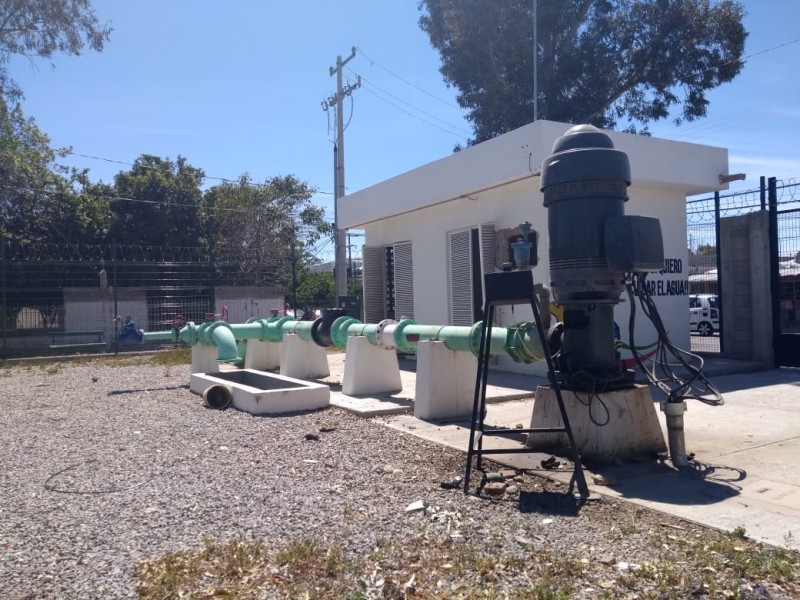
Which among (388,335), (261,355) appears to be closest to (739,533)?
(388,335)

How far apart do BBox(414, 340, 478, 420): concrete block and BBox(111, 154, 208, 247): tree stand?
22.0 meters

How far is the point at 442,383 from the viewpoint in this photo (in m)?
8.40

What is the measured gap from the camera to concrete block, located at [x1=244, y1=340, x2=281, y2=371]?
14.0 metres

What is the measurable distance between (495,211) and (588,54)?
1378 cm

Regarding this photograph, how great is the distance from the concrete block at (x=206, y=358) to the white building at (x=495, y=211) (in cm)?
487

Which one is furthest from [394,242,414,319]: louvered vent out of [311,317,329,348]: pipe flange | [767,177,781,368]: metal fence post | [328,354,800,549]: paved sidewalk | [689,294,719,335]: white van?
[689,294,719,335]: white van

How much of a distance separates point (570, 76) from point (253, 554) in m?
23.5

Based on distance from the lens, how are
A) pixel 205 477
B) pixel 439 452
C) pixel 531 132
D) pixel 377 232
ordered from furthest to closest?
1. pixel 377 232
2. pixel 531 132
3. pixel 439 452
4. pixel 205 477

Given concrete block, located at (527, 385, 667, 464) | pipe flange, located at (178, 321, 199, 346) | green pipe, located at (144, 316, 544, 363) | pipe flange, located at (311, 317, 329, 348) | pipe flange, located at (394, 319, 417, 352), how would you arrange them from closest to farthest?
concrete block, located at (527, 385, 667, 464), green pipe, located at (144, 316, 544, 363), pipe flange, located at (394, 319, 417, 352), pipe flange, located at (311, 317, 329, 348), pipe flange, located at (178, 321, 199, 346)

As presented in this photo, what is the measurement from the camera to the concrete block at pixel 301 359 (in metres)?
12.3

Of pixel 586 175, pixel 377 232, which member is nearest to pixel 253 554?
pixel 586 175

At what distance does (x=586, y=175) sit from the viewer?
5.93 m

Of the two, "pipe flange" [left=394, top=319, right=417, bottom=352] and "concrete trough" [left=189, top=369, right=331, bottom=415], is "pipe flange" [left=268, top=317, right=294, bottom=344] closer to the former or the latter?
"concrete trough" [left=189, top=369, right=331, bottom=415]

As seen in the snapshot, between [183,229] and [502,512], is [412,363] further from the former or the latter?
[183,229]
